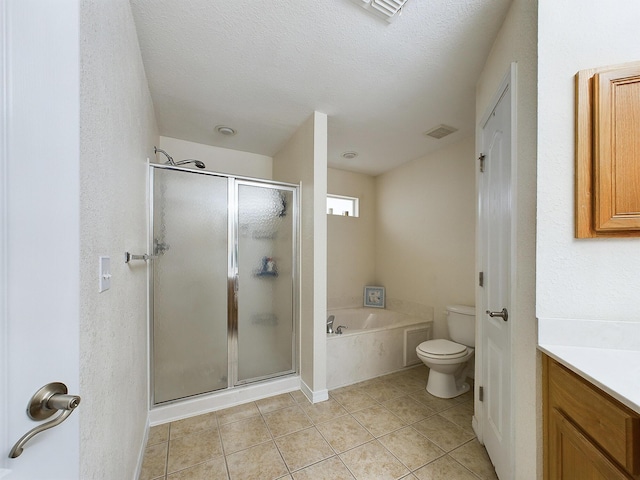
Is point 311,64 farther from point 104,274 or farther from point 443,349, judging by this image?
point 443,349

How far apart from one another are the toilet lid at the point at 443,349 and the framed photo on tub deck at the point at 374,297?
127 centimetres

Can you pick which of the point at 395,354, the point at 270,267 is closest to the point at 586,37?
the point at 270,267

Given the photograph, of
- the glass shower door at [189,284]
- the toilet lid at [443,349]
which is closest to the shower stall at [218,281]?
the glass shower door at [189,284]

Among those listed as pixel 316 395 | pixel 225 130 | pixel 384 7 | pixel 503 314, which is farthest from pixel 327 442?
pixel 225 130

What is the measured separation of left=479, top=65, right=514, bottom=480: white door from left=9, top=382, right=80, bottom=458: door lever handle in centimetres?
157

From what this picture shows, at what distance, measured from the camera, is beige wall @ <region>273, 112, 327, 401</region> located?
88.5 inches

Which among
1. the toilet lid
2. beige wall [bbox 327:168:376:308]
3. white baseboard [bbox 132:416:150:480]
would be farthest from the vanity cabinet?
beige wall [bbox 327:168:376:308]

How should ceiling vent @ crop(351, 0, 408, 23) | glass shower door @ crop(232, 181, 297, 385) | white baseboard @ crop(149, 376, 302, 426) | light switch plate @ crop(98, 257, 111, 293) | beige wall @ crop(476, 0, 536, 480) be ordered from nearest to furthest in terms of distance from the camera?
light switch plate @ crop(98, 257, 111, 293)
beige wall @ crop(476, 0, 536, 480)
ceiling vent @ crop(351, 0, 408, 23)
white baseboard @ crop(149, 376, 302, 426)
glass shower door @ crop(232, 181, 297, 385)

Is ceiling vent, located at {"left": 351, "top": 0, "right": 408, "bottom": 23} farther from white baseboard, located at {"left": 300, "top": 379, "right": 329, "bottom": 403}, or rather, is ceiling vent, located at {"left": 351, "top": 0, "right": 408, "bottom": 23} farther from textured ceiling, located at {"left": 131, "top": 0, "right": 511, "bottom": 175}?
white baseboard, located at {"left": 300, "top": 379, "right": 329, "bottom": 403}

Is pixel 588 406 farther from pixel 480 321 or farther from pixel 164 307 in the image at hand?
pixel 164 307

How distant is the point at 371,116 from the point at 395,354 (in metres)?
2.38

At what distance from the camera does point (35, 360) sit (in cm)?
51

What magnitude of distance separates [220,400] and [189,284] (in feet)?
3.22

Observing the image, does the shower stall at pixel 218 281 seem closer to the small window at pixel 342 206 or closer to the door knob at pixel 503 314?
the small window at pixel 342 206
